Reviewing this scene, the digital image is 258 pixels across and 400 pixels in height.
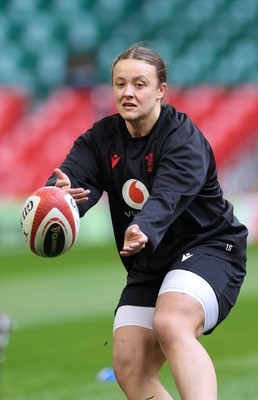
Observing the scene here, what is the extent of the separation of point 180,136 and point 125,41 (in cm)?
1818

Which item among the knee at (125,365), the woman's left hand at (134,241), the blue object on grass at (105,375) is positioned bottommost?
the blue object on grass at (105,375)

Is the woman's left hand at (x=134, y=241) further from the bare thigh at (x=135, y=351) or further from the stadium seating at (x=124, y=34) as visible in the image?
the stadium seating at (x=124, y=34)

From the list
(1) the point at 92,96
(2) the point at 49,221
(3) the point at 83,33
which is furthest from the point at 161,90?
(3) the point at 83,33

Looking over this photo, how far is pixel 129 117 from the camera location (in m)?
5.00

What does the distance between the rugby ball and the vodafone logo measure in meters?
0.26

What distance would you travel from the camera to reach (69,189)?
199 inches

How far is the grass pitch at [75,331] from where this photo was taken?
7.71 m

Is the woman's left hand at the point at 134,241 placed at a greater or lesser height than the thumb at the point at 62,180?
lesser

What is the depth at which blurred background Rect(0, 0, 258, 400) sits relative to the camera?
14867 mm

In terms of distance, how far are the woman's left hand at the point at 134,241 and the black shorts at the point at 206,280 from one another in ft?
1.53

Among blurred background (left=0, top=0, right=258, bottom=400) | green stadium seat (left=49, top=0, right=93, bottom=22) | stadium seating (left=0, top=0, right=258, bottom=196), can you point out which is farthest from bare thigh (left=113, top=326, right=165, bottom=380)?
green stadium seat (left=49, top=0, right=93, bottom=22)

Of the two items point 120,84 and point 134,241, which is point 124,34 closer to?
point 120,84

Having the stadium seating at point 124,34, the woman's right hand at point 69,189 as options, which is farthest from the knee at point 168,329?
the stadium seating at point 124,34

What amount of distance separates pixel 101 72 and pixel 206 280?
1764 cm
